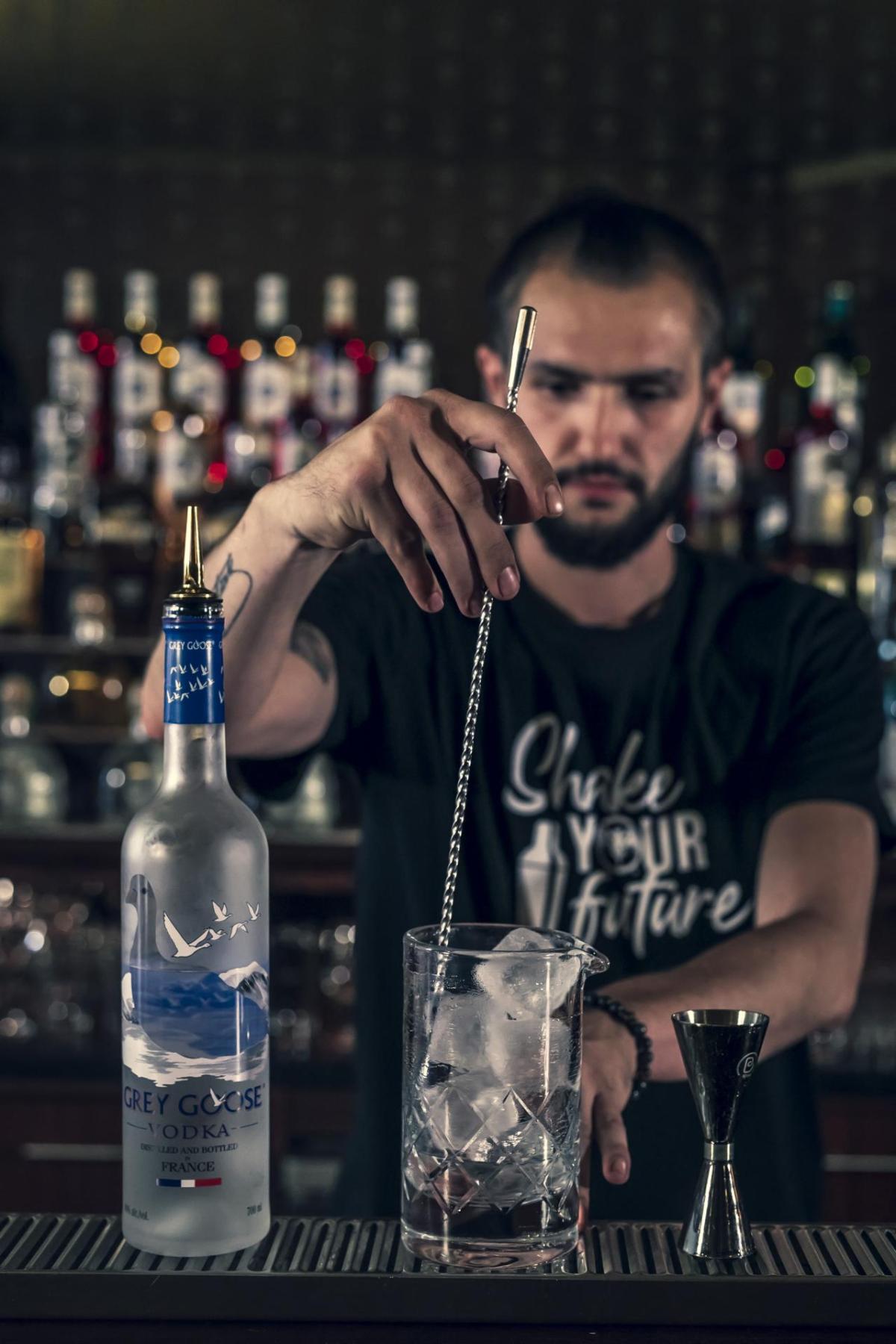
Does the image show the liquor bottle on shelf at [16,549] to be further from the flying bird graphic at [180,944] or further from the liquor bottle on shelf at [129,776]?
the flying bird graphic at [180,944]

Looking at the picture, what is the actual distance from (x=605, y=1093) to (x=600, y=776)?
686 millimetres

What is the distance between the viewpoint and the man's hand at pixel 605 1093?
795mm

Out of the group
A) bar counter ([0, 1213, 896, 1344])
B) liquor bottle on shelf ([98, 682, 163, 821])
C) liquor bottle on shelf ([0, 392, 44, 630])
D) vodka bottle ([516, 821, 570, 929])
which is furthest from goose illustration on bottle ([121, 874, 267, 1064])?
liquor bottle on shelf ([0, 392, 44, 630])

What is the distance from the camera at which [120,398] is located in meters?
3.15

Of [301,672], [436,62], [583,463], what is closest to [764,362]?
[436,62]

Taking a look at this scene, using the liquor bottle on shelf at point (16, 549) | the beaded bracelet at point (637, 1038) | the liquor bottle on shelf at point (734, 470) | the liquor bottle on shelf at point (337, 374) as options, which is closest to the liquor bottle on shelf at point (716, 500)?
the liquor bottle on shelf at point (734, 470)

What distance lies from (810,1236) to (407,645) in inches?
32.6

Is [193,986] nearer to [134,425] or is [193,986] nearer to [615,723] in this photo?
[615,723]

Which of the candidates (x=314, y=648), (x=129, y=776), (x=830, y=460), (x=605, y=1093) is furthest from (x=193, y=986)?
(x=830, y=460)

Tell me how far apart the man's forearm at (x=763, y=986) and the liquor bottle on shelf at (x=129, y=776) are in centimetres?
Result: 188

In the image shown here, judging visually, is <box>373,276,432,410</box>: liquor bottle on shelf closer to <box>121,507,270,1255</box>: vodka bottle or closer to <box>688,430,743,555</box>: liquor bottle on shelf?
<box>688,430,743,555</box>: liquor bottle on shelf

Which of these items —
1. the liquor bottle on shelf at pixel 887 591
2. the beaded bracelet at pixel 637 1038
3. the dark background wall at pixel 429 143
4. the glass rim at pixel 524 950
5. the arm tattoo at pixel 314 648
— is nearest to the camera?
the glass rim at pixel 524 950

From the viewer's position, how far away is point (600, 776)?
1.51 m

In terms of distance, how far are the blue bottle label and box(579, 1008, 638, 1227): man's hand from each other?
273 millimetres
